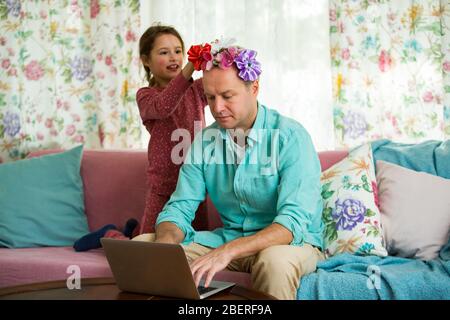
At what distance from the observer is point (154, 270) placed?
153cm

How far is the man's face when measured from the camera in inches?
79.0

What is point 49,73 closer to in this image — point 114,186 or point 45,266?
point 114,186

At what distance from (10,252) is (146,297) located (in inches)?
50.5

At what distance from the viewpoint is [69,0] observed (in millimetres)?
3389

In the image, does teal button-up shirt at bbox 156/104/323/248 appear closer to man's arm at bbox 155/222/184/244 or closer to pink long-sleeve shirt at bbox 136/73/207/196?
man's arm at bbox 155/222/184/244

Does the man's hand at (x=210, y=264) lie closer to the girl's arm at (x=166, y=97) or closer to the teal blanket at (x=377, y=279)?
the teal blanket at (x=377, y=279)

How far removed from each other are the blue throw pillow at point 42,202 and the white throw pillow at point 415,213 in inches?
56.1

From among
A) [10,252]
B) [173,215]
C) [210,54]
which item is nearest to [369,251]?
[173,215]

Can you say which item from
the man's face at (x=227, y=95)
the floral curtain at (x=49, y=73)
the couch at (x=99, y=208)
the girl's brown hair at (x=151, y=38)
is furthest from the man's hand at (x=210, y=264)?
the floral curtain at (x=49, y=73)

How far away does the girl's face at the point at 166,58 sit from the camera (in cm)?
255

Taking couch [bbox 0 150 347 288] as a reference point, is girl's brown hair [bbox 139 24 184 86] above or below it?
above

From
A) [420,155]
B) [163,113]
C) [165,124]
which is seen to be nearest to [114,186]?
[165,124]

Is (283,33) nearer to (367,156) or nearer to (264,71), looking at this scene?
(264,71)

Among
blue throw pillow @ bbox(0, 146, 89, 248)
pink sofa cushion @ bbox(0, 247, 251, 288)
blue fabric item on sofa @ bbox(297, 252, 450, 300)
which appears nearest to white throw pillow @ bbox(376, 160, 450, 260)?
blue fabric item on sofa @ bbox(297, 252, 450, 300)
